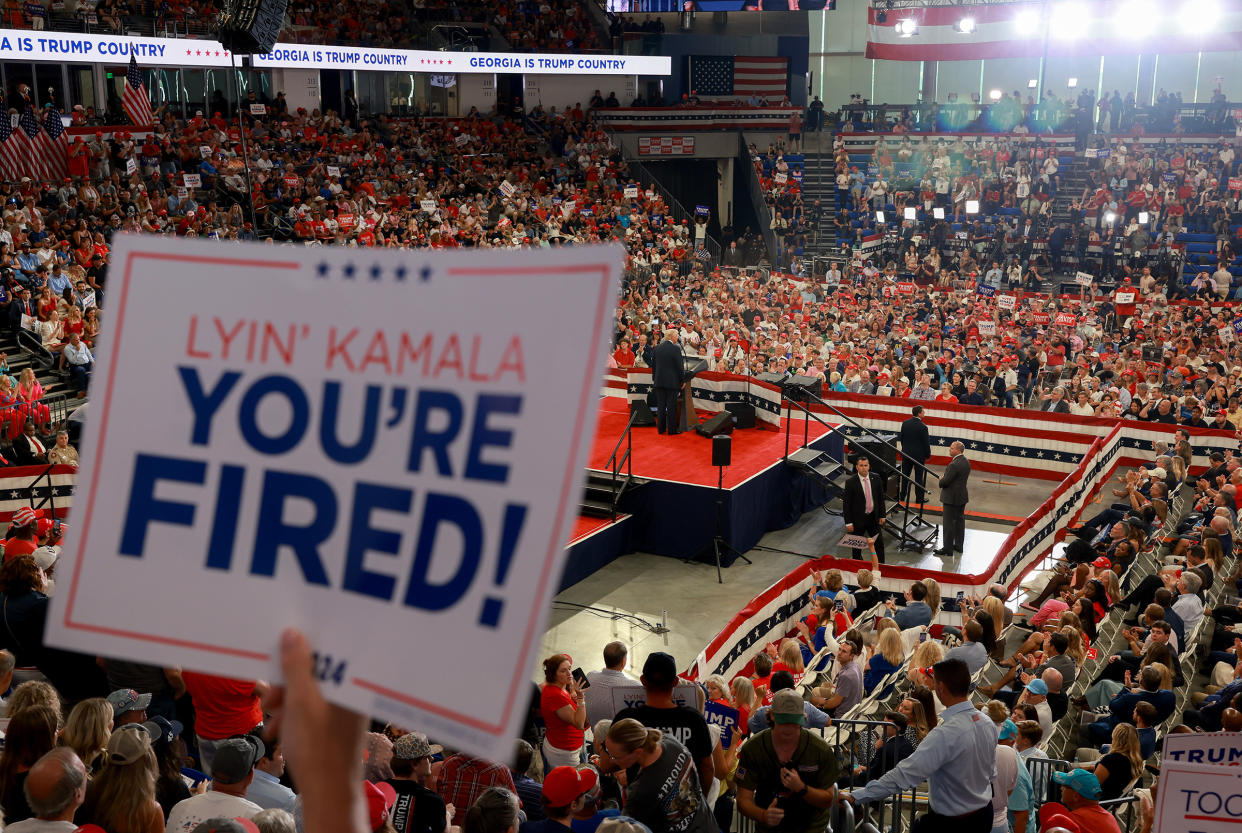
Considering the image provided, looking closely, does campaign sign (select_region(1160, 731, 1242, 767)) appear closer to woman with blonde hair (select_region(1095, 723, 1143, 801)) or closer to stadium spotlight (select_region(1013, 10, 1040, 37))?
woman with blonde hair (select_region(1095, 723, 1143, 801))

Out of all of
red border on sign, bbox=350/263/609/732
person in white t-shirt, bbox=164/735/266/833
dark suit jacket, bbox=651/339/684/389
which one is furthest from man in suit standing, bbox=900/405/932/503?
red border on sign, bbox=350/263/609/732

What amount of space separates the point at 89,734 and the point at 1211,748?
16.0 ft

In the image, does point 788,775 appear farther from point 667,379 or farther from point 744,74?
point 744,74

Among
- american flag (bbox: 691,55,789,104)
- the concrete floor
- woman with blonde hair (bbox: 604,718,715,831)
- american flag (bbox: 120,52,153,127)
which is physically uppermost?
american flag (bbox: 691,55,789,104)

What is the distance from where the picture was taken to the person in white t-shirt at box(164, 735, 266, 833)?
4.64m

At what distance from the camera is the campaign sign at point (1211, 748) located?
502 cm

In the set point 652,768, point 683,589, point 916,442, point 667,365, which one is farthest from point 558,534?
point 667,365

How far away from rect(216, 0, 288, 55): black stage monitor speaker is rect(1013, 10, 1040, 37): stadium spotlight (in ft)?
94.5

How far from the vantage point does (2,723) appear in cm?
576

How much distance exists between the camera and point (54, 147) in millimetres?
21141

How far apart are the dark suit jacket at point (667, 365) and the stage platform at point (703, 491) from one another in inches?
37.1

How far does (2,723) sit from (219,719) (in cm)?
111

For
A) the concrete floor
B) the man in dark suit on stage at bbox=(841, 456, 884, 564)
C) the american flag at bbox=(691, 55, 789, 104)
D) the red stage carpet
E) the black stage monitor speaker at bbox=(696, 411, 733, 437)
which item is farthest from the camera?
the american flag at bbox=(691, 55, 789, 104)

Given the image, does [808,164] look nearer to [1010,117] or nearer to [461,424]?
[1010,117]
